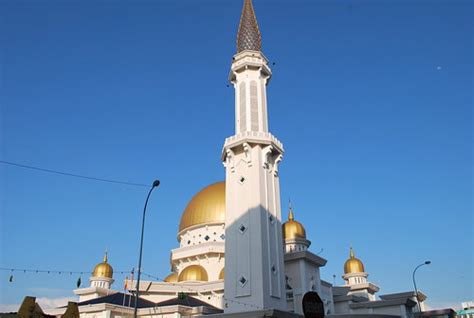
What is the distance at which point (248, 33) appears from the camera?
3541 centimetres

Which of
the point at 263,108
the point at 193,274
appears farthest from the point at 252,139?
the point at 193,274

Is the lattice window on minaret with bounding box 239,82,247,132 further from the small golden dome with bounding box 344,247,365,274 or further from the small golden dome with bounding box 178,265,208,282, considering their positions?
the small golden dome with bounding box 344,247,365,274

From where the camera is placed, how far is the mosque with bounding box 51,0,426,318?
2628 cm

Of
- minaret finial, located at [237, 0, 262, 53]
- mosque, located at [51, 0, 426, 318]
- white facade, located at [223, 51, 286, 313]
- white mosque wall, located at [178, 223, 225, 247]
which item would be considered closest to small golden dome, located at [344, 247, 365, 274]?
mosque, located at [51, 0, 426, 318]

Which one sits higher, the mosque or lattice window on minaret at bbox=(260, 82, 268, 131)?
lattice window on minaret at bbox=(260, 82, 268, 131)

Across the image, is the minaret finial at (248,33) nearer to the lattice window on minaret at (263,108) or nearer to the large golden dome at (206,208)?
Result: the lattice window on minaret at (263,108)

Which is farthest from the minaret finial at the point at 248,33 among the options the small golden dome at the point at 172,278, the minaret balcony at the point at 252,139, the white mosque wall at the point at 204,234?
the small golden dome at the point at 172,278

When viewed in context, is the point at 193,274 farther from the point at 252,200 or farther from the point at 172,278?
the point at 252,200

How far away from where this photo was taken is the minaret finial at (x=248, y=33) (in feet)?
114

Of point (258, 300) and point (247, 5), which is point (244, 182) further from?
point (247, 5)

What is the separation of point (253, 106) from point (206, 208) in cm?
1472

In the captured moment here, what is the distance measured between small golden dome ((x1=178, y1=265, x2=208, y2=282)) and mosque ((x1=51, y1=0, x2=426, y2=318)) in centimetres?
9

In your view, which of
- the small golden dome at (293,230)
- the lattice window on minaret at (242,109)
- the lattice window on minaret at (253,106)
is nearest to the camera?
the lattice window on minaret at (253,106)

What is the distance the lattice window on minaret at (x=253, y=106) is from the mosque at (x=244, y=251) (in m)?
0.07
